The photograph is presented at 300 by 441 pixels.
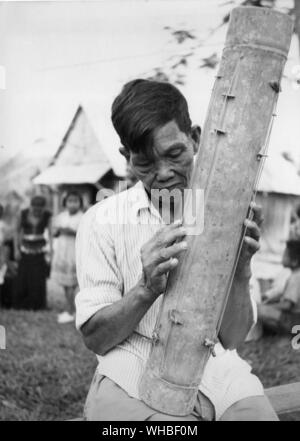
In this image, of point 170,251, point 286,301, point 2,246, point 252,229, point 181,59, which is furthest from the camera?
point 2,246

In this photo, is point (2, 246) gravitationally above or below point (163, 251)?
below

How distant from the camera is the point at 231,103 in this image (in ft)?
6.11

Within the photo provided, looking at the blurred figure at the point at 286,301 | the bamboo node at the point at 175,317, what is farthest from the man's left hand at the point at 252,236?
the blurred figure at the point at 286,301

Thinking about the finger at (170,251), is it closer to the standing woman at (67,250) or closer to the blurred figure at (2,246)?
the standing woman at (67,250)

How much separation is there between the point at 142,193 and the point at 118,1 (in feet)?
8.59

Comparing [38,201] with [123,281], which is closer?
[123,281]

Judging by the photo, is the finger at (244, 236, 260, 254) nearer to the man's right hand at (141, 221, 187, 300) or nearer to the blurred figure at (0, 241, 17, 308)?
the man's right hand at (141, 221, 187, 300)

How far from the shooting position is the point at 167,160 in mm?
2146

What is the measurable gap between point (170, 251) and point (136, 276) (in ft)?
1.32

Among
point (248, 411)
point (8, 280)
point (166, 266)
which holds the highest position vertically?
point (166, 266)

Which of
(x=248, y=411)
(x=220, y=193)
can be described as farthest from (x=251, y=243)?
(x=248, y=411)

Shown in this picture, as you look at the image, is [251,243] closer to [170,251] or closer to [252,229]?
[252,229]

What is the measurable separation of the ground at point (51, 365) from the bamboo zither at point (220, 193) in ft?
7.76
